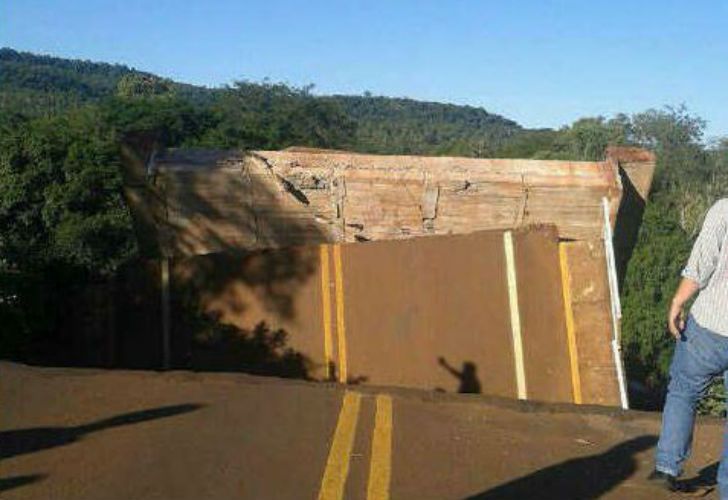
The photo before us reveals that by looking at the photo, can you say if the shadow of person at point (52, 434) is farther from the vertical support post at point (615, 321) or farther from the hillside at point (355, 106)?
the hillside at point (355, 106)

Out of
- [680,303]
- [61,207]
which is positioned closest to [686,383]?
[680,303]

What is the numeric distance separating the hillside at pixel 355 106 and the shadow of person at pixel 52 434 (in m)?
38.1

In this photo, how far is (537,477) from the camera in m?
5.58

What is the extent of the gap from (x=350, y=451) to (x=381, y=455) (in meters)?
0.18

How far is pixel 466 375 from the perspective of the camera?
33.0 feet

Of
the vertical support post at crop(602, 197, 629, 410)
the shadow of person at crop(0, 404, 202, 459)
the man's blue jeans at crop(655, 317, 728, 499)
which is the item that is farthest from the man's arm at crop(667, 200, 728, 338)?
the vertical support post at crop(602, 197, 629, 410)

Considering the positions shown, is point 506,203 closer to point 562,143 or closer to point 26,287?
point 26,287

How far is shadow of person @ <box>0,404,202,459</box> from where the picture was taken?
A: 17.6 ft

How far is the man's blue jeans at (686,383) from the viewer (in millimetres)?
5008

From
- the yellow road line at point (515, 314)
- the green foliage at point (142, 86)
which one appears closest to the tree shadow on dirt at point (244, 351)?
the yellow road line at point (515, 314)

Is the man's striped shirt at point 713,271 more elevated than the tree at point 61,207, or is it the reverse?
the tree at point 61,207

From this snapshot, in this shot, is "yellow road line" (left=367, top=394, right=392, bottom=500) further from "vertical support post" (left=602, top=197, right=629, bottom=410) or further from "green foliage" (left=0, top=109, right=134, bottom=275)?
"green foliage" (left=0, top=109, right=134, bottom=275)

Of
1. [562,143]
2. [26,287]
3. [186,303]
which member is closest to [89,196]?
[26,287]

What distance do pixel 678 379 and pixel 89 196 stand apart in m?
24.5
